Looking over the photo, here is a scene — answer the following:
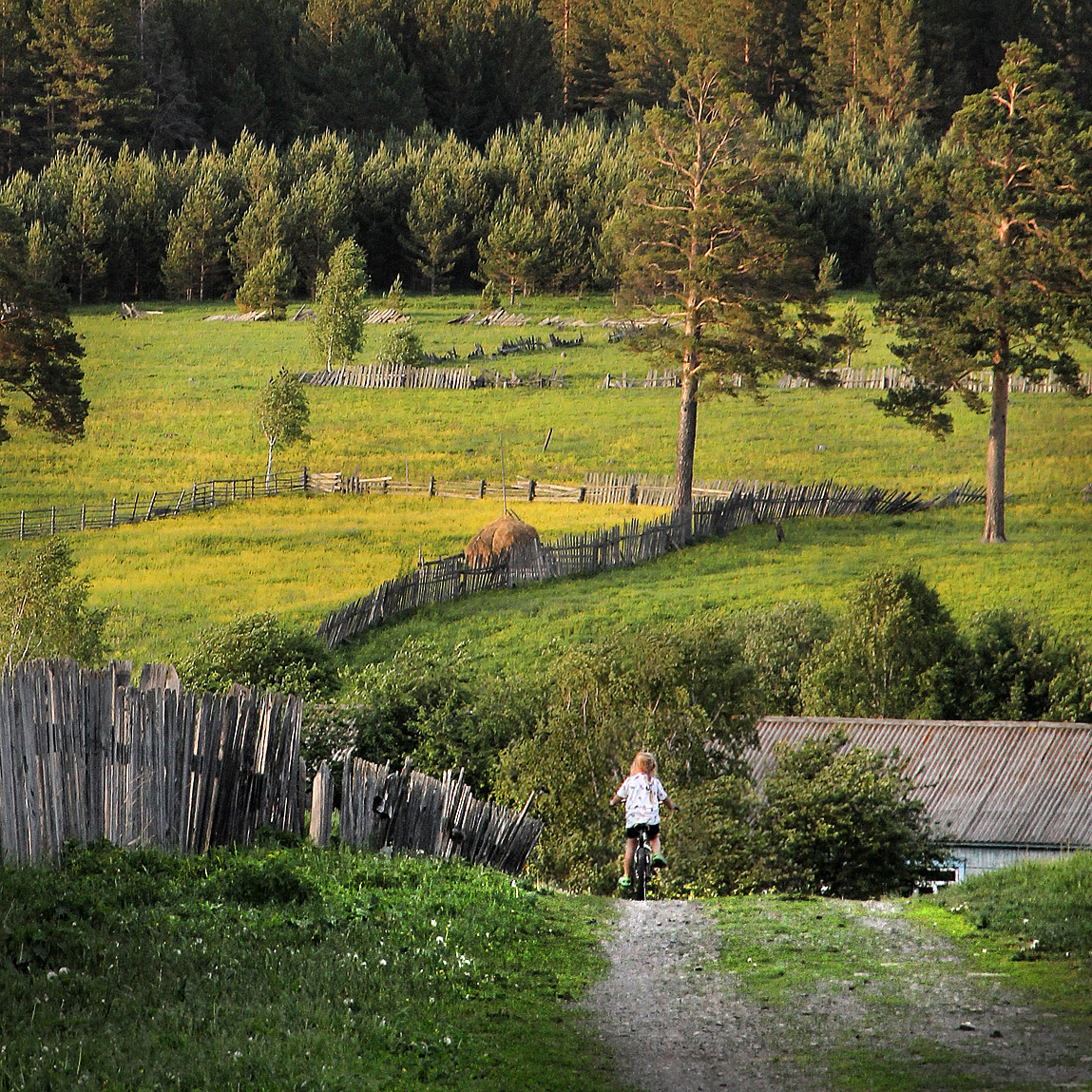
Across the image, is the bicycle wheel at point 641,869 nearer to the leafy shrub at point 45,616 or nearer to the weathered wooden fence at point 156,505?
the leafy shrub at point 45,616

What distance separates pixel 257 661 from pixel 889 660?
14.6 metres

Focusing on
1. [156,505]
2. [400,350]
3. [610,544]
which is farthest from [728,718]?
[400,350]

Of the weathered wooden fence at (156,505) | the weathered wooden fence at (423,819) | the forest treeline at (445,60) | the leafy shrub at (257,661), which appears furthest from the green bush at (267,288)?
the weathered wooden fence at (423,819)

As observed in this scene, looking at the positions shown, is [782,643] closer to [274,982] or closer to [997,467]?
[997,467]

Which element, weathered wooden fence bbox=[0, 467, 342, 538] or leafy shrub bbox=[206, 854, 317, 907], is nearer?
leafy shrub bbox=[206, 854, 317, 907]

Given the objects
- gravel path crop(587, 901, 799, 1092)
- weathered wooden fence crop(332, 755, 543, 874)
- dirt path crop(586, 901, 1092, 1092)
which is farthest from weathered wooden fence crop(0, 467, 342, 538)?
dirt path crop(586, 901, 1092, 1092)

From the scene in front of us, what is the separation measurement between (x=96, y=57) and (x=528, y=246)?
122 ft

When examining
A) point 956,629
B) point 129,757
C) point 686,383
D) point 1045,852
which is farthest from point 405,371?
A: point 129,757

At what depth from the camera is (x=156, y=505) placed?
1949 inches

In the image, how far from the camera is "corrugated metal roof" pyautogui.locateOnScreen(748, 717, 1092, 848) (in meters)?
26.0

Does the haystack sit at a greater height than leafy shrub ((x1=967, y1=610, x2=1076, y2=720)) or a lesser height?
greater

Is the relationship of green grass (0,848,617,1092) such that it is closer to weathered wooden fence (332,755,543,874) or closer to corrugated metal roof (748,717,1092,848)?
weathered wooden fence (332,755,543,874)

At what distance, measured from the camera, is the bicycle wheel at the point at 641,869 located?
14680mm

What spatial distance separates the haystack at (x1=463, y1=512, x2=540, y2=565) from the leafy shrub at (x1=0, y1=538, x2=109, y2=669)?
46.3ft
